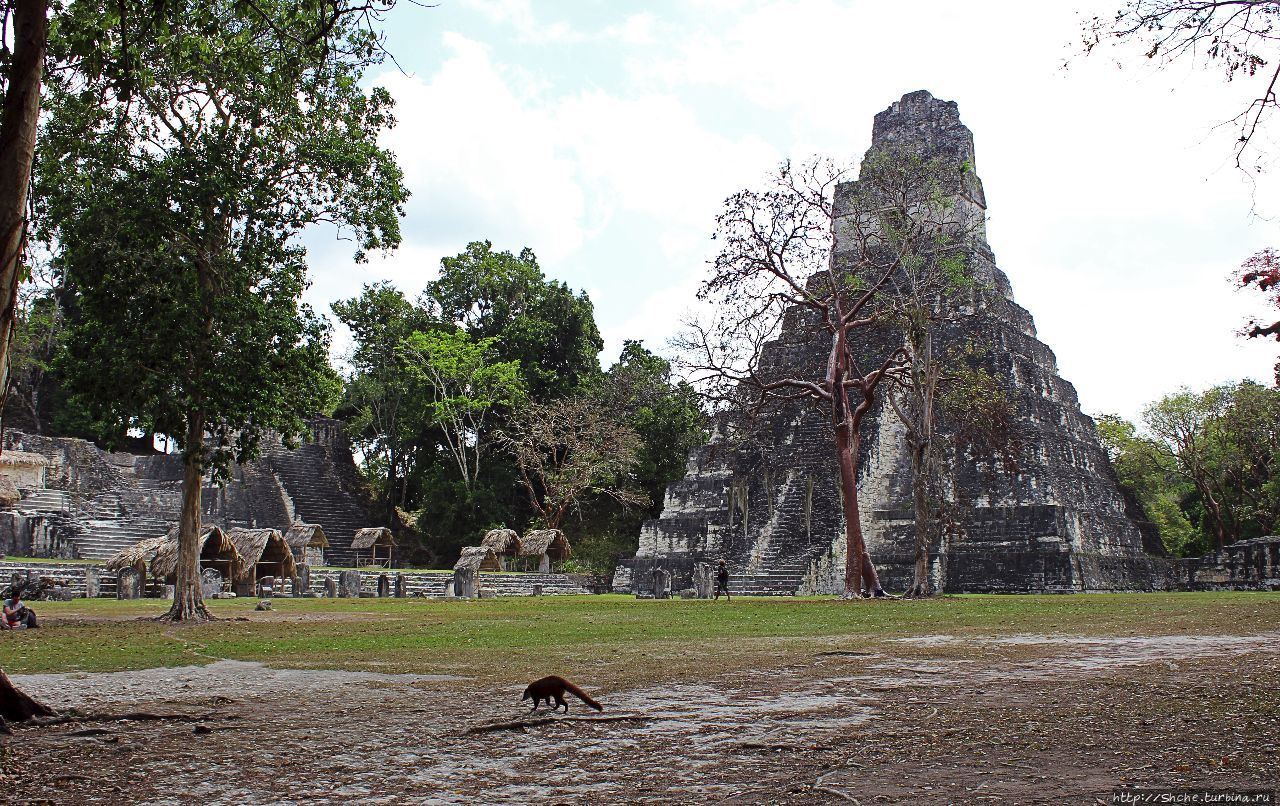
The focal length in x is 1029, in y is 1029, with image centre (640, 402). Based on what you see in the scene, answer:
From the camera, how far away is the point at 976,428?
2125 centimetres

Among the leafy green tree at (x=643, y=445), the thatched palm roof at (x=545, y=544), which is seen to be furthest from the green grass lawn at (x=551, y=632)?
the leafy green tree at (x=643, y=445)

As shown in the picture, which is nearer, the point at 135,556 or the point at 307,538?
the point at 135,556

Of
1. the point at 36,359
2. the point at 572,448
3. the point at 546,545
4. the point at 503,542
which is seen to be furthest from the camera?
the point at 36,359

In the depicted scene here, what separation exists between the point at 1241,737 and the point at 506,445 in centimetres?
3221

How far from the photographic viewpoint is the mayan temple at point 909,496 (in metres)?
23.1

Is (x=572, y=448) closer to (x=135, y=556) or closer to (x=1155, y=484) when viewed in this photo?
(x=135, y=556)

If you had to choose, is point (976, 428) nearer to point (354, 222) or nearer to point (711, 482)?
point (711, 482)

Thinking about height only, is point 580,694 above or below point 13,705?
above

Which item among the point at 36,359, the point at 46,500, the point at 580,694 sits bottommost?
the point at 580,694

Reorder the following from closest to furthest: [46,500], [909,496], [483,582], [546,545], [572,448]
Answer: [483,582]
[909,496]
[546,545]
[46,500]
[572,448]

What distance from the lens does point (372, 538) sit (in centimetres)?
3152

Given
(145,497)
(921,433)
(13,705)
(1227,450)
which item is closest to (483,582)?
(921,433)

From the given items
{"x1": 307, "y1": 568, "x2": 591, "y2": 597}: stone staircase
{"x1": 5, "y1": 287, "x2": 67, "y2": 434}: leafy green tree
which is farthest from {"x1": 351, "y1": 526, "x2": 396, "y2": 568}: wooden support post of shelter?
{"x1": 5, "y1": 287, "x2": 67, "y2": 434}: leafy green tree

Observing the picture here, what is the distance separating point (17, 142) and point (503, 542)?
25938mm
